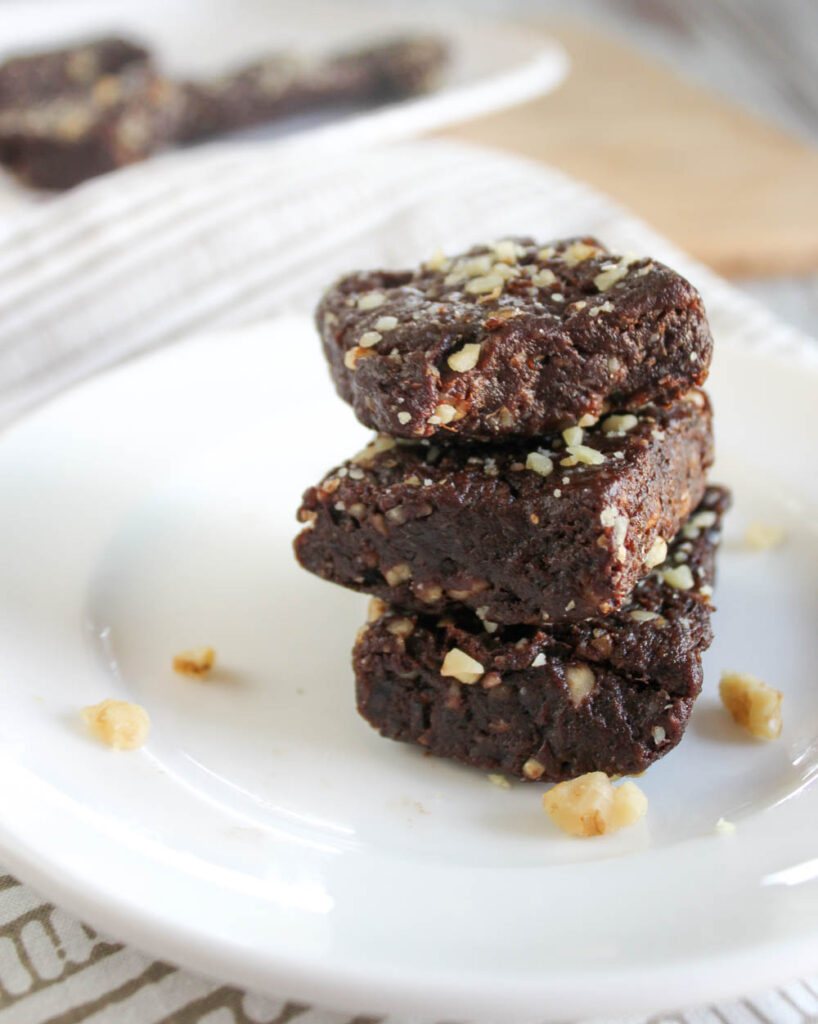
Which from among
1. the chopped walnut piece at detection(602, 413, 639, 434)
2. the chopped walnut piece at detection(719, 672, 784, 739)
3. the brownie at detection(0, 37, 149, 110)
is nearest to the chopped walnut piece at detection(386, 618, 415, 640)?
the chopped walnut piece at detection(602, 413, 639, 434)

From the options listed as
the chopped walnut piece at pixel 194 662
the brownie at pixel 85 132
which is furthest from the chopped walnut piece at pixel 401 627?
the brownie at pixel 85 132

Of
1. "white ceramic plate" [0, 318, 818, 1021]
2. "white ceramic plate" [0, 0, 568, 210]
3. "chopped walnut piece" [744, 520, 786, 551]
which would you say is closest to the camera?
"white ceramic plate" [0, 318, 818, 1021]

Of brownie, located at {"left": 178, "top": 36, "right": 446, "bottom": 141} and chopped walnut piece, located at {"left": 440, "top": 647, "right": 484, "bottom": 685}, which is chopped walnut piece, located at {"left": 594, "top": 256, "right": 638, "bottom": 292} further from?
brownie, located at {"left": 178, "top": 36, "right": 446, "bottom": 141}

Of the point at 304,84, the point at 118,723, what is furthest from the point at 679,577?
the point at 304,84

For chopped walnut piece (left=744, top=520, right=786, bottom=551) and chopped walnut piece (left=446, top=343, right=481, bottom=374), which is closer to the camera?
chopped walnut piece (left=446, top=343, right=481, bottom=374)

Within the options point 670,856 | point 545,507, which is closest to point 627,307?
point 545,507

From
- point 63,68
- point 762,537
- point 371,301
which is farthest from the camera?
point 63,68

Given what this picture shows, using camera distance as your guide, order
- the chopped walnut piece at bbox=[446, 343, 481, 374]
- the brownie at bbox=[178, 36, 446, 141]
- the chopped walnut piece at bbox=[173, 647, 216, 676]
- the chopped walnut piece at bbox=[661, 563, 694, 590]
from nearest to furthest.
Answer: the chopped walnut piece at bbox=[446, 343, 481, 374] → the chopped walnut piece at bbox=[661, 563, 694, 590] → the chopped walnut piece at bbox=[173, 647, 216, 676] → the brownie at bbox=[178, 36, 446, 141]

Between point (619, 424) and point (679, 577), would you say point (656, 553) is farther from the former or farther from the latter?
point (619, 424)
